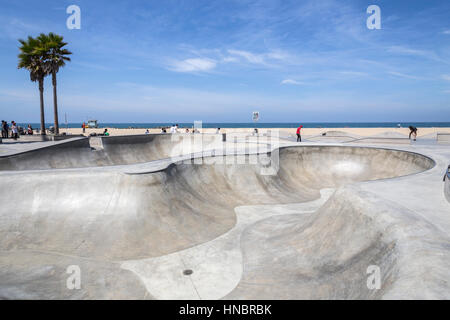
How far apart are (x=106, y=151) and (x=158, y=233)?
14.9m

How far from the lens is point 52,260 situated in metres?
6.34

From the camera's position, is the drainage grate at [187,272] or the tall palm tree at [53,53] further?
the tall palm tree at [53,53]

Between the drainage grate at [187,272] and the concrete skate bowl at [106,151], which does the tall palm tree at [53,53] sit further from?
the drainage grate at [187,272]

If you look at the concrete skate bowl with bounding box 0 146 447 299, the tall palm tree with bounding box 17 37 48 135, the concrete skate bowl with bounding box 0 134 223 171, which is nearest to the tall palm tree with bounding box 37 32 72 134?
the tall palm tree with bounding box 17 37 48 135

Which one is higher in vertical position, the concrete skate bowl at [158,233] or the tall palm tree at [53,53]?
the tall palm tree at [53,53]

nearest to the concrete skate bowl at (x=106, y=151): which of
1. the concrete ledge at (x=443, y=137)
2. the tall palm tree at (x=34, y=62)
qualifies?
the tall palm tree at (x=34, y=62)

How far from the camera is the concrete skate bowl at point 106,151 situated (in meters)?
13.4

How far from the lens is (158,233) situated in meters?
7.62

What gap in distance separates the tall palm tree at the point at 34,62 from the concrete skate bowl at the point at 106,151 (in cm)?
898

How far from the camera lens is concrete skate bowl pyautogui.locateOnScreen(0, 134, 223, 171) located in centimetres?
1336

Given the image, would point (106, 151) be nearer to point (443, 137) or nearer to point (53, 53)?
point (53, 53)

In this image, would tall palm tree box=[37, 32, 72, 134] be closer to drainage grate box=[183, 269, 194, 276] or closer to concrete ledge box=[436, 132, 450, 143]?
drainage grate box=[183, 269, 194, 276]

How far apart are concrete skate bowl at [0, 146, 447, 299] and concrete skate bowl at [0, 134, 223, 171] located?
19.4 ft

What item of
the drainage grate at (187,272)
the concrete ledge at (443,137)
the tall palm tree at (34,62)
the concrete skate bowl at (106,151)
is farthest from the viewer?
the tall palm tree at (34,62)
